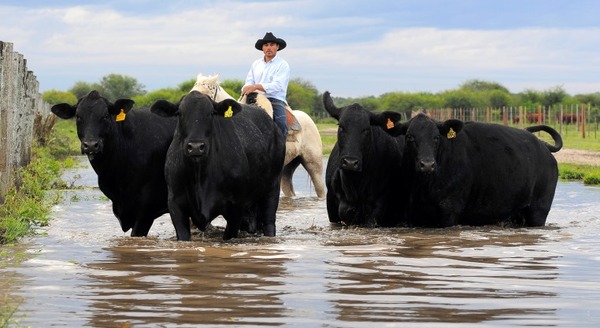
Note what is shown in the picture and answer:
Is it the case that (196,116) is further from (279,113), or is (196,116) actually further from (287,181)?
(287,181)

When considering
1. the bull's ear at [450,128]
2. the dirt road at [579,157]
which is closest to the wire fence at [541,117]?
the dirt road at [579,157]

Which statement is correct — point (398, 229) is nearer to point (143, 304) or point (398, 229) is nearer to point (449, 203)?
point (449, 203)

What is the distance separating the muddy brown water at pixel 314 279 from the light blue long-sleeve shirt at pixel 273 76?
6.11ft

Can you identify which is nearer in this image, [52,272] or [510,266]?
[52,272]

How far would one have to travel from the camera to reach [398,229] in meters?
13.0

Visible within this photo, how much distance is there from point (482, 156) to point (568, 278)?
5.02 meters

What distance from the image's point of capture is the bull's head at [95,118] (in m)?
11.4

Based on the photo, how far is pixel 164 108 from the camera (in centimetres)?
1126

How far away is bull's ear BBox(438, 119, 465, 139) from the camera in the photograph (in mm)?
13305

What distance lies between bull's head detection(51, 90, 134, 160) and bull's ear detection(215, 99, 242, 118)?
1042 millimetres

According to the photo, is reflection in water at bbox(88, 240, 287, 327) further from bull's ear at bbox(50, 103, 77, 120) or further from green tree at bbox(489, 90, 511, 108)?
green tree at bbox(489, 90, 511, 108)

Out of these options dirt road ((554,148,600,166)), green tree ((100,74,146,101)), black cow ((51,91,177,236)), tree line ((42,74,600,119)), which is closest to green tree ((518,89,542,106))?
tree line ((42,74,600,119))

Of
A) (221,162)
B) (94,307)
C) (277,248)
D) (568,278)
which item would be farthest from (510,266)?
(94,307)

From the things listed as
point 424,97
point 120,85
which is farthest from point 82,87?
point 424,97
